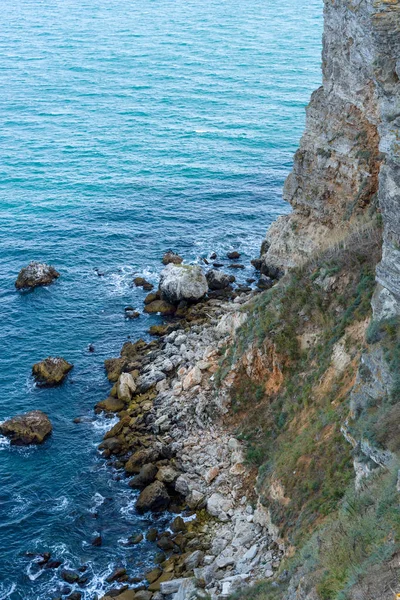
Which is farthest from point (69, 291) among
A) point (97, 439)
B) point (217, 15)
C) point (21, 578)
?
point (217, 15)

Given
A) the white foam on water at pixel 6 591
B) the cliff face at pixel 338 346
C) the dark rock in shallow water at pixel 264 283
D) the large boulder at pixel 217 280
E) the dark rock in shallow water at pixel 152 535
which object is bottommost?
the white foam on water at pixel 6 591

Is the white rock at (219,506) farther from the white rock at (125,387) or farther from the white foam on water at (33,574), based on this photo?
the white rock at (125,387)

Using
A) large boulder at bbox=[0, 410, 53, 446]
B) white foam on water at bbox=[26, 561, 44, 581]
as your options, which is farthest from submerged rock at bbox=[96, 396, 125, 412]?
white foam on water at bbox=[26, 561, 44, 581]

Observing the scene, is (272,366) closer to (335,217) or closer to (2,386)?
(335,217)

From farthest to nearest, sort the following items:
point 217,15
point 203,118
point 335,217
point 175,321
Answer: point 217,15
point 203,118
point 175,321
point 335,217

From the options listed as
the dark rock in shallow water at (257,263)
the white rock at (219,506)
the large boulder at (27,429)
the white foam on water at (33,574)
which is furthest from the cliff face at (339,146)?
the white foam on water at (33,574)

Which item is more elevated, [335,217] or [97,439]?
[335,217]
